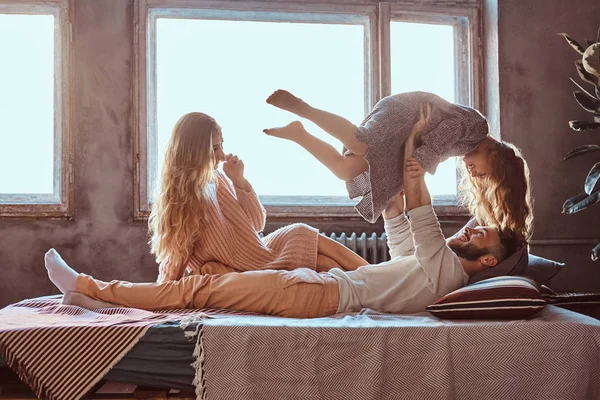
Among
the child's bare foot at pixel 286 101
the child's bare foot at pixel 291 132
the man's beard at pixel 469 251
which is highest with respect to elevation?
the child's bare foot at pixel 286 101

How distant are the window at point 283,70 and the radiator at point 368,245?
24 centimetres

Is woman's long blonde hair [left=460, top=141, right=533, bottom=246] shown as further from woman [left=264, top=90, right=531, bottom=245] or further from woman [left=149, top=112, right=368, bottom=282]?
woman [left=149, top=112, right=368, bottom=282]

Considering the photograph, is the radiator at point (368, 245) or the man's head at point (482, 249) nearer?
the man's head at point (482, 249)

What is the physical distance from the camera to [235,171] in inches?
113

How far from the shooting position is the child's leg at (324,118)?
248cm

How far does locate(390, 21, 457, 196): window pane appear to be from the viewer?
4344mm

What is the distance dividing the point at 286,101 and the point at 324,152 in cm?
32

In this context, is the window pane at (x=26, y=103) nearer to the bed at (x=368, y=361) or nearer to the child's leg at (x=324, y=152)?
the child's leg at (x=324, y=152)

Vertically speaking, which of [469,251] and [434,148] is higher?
[434,148]

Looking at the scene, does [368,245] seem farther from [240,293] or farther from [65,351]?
[65,351]

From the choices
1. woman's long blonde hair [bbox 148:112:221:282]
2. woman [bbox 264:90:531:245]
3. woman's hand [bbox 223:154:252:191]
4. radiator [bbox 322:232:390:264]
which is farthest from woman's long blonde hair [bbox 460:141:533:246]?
radiator [bbox 322:232:390:264]

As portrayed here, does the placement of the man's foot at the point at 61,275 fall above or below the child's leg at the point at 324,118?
below

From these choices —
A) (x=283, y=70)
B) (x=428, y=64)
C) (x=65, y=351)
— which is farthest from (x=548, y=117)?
(x=65, y=351)

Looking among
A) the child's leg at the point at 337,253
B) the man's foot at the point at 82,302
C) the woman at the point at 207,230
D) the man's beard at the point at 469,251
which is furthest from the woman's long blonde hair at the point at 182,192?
the man's beard at the point at 469,251
